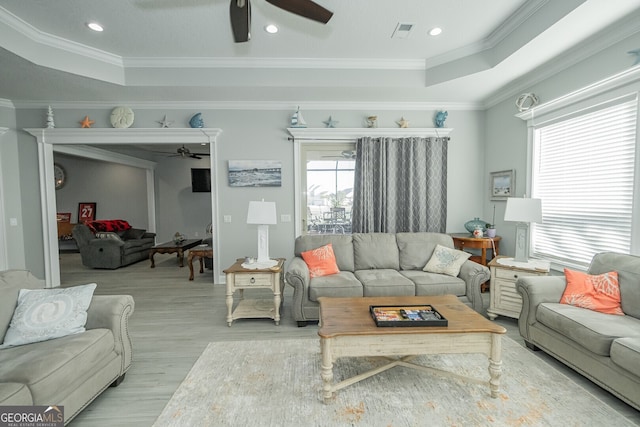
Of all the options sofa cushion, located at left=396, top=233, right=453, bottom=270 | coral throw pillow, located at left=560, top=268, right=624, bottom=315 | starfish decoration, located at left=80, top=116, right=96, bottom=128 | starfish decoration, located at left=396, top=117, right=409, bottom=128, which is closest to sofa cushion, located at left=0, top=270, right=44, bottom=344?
starfish decoration, located at left=80, top=116, right=96, bottom=128

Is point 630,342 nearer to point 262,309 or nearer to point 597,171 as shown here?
point 597,171

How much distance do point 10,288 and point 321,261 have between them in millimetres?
2593

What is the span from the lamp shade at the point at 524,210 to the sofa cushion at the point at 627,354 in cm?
148

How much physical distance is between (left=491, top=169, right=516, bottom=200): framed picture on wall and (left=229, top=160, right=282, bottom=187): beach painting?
10.6 feet

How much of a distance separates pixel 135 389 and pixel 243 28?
2.80m

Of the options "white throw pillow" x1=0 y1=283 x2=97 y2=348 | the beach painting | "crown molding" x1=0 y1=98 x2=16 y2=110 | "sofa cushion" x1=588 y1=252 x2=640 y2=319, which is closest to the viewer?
"white throw pillow" x1=0 y1=283 x2=97 y2=348

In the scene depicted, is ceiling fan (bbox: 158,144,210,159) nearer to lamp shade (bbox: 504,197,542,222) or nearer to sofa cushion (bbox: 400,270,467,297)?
sofa cushion (bbox: 400,270,467,297)

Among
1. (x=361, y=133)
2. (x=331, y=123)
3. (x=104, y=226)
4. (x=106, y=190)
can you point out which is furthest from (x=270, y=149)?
(x=106, y=190)

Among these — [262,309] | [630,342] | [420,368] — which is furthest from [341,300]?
[630,342]

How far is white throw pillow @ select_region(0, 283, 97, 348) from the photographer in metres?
1.85

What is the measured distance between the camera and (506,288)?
124 inches

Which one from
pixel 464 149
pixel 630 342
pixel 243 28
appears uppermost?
pixel 243 28

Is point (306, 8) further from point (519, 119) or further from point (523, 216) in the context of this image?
point (519, 119)

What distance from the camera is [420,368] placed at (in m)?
2.15
